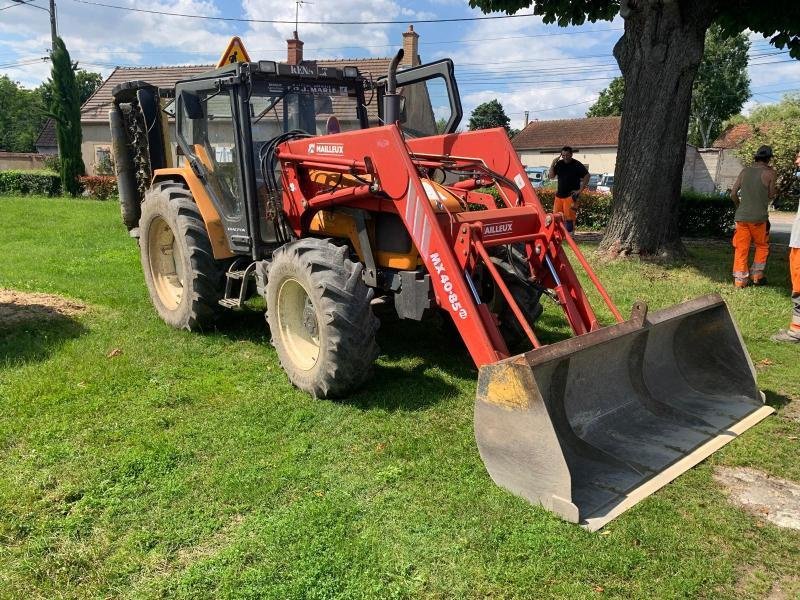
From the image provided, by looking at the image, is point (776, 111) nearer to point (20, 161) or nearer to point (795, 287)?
→ point (795, 287)

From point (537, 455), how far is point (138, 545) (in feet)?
6.44

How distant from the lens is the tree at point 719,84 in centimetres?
4169

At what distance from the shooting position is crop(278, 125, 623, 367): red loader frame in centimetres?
390

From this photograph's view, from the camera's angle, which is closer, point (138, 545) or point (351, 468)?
point (138, 545)

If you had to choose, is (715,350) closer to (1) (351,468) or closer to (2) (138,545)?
(1) (351,468)

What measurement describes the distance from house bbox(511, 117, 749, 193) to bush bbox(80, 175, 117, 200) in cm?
2414

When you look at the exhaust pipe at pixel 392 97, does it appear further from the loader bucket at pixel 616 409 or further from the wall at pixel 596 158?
the wall at pixel 596 158

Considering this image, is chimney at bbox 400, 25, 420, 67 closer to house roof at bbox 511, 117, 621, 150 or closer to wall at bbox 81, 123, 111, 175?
wall at bbox 81, 123, 111, 175

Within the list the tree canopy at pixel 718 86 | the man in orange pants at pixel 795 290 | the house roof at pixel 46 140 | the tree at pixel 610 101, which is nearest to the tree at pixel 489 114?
the tree at pixel 610 101

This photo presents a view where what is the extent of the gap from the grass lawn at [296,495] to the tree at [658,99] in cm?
416

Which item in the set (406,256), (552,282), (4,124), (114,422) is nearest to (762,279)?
(552,282)

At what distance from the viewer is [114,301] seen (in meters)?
7.16

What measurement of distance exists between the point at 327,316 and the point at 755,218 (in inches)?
268

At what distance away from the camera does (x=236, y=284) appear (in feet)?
19.3
